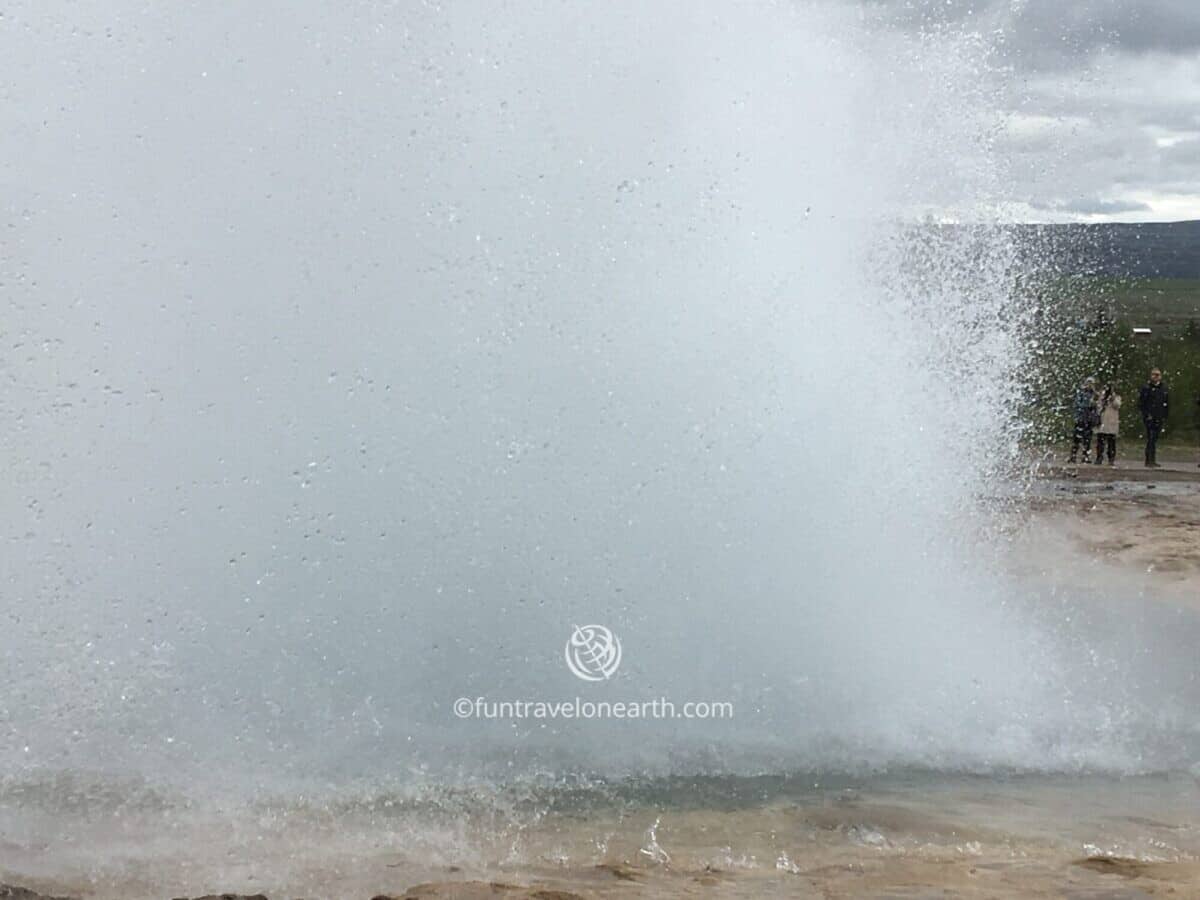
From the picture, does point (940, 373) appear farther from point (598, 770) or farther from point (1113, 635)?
point (598, 770)

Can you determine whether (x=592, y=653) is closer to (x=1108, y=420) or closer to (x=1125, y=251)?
(x=1108, y=420)

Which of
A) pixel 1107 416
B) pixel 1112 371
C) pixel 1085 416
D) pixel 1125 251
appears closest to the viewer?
pixel 1107 416

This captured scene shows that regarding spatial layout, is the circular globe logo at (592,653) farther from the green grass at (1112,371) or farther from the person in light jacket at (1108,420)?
the person in light jacket at (1108,420)

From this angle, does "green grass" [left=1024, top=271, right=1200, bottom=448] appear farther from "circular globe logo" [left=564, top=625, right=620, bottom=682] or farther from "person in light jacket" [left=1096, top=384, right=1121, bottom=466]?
"circular globe logo" [left=564, top=625, right=620, bottom=682]

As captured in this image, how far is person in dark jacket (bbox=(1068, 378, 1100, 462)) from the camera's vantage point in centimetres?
1608

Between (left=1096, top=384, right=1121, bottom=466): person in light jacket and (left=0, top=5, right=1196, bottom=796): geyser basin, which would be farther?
(left=1096, top=384, right=1121, bottom=466): person in light jacket

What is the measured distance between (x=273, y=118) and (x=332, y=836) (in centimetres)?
348

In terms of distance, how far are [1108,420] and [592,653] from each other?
1223 centimetres

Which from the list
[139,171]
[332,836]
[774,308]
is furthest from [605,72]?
[332,836]

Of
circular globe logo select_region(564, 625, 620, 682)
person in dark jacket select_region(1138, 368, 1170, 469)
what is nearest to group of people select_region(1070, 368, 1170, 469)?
person in dark jacket select_region(1138, 368, 1170, 469)

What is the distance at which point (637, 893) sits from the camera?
4.14 meters

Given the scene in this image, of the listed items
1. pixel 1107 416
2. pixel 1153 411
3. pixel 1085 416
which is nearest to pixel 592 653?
pixel 1107 416

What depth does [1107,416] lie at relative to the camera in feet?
52.3

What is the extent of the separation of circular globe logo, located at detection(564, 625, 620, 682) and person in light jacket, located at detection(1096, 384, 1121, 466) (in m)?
12.0
